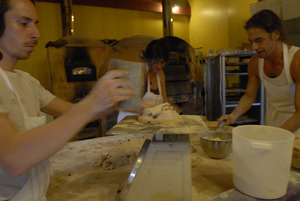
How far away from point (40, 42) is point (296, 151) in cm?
439

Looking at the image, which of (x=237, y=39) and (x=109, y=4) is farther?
(x=237, y=39)

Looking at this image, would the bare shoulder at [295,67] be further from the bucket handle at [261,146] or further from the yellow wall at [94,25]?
the yellow wall at [94,25]

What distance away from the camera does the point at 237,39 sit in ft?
15.5

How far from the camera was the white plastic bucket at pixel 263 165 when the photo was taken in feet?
2.35

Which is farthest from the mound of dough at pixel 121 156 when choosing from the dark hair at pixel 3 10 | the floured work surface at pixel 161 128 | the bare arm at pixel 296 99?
the bare arm at pixel 296 99

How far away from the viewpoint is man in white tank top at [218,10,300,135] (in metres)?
1.56

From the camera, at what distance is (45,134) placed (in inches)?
24.6

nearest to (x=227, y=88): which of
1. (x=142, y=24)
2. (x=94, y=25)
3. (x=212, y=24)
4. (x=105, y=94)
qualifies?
(x=212, y=24)

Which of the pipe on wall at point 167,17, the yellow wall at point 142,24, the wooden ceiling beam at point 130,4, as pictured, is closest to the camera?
the yellow wall at point 142,24

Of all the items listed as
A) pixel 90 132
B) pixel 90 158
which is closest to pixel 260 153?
pixel 90 158

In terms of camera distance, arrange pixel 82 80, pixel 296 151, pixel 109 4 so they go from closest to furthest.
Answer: pixel 296 151
pixel 82 80
pixel 109 4

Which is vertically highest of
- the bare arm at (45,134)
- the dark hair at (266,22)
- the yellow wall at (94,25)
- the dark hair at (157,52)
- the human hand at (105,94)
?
the yellow wall at (94,25)

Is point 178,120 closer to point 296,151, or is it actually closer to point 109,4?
point 296,151

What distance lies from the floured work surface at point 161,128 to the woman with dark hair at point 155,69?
0.98 m
